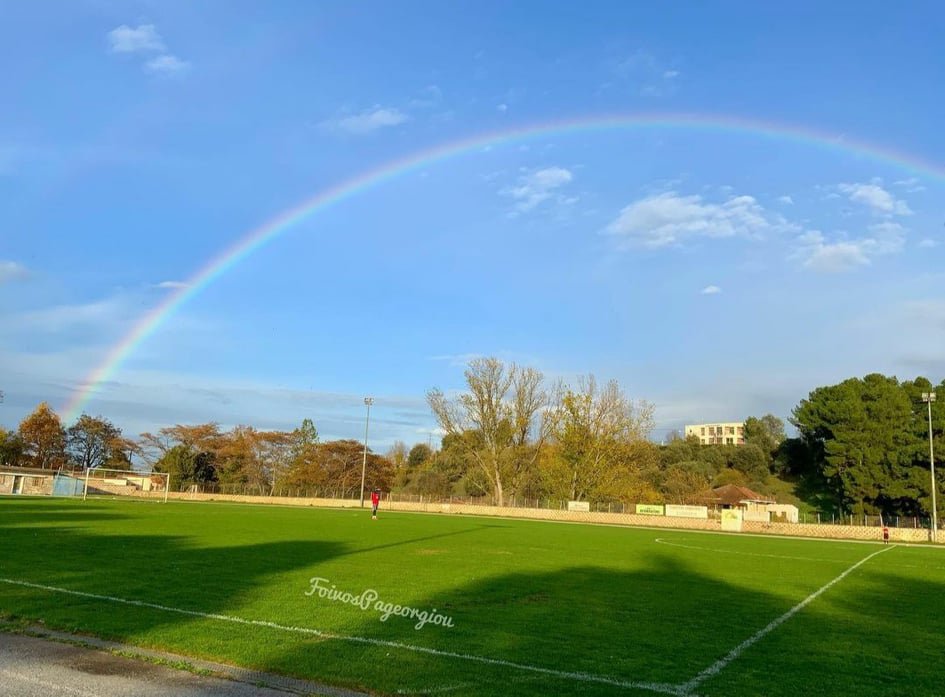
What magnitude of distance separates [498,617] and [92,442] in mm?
110480

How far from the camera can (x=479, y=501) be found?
265ft

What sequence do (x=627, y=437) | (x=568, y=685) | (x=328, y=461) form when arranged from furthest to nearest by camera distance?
1. (x=328, y=461)
2. (x=627, y=437)
3. (x=568, y=685)

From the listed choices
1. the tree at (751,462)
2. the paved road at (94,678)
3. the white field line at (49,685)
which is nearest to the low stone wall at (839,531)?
the tree at (751,462)

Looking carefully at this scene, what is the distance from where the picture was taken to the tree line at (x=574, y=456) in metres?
66.9

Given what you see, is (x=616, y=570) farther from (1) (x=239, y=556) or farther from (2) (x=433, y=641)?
(2) (x=433, y=641)

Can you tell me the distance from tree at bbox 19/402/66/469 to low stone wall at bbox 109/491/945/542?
25.2 meters

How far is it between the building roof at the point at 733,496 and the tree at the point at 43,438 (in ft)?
283

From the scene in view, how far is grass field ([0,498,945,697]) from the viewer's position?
25.4 feet

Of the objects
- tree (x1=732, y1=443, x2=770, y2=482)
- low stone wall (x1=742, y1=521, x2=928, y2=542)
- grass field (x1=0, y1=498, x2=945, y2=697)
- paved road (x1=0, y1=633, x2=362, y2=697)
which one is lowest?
low stone wall (x1=742, y1=521, x2=928, y2=542)

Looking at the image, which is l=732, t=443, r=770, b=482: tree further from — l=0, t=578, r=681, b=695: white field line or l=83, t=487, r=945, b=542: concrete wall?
l=0, t=578, r=681, b=695: white field line

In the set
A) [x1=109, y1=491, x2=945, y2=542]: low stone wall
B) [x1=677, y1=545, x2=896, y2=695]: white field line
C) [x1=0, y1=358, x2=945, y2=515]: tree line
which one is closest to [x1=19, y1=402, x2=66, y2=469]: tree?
[x1=0, y1=358, x2=945, y2=515]: tree line

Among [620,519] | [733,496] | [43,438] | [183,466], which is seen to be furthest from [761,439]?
[43,438]

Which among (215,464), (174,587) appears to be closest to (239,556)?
(174,587)

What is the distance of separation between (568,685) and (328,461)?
98.1 metres
